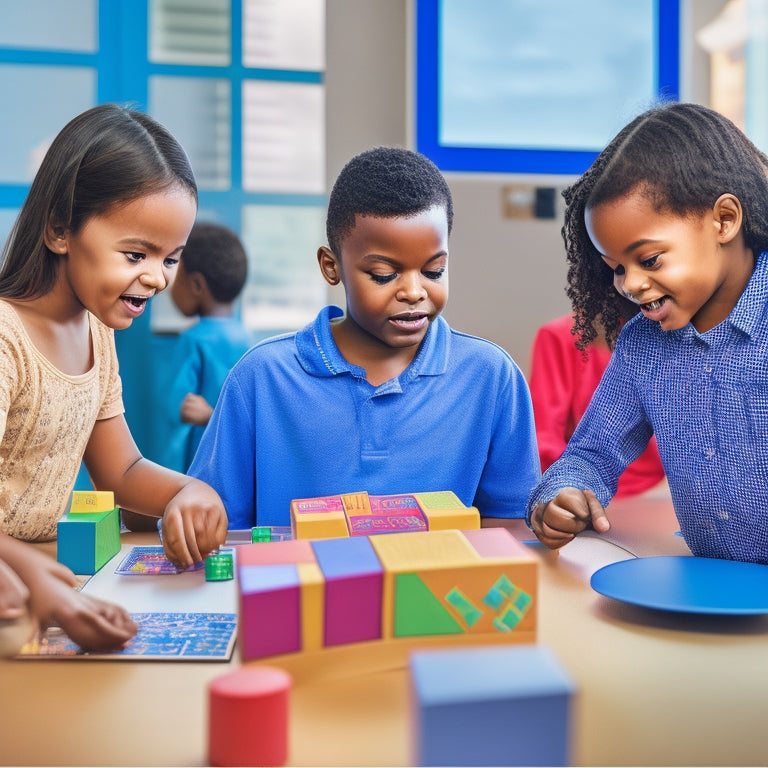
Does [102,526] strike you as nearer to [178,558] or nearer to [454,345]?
[178,558]

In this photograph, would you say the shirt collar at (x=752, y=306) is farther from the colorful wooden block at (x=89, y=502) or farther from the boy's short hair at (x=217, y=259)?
the boy's short hair at (x=217, y=259)

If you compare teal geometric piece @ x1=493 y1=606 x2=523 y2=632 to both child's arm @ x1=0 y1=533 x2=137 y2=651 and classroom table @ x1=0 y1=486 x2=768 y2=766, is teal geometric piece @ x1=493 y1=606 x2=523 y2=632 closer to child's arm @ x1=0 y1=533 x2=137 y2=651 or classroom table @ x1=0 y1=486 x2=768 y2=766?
classroom table @ x1=0 y1=486 x2=768 y2=766

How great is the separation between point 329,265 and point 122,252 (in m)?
0.35

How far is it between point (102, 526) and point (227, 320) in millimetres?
1616

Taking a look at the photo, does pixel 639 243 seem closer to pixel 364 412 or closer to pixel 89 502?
pixel 364 412

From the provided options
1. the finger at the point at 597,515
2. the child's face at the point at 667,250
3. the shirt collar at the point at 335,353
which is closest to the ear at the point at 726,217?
the child's face at the point at 667,250

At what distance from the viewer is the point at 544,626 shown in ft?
2.21

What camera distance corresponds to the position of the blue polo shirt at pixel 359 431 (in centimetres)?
116

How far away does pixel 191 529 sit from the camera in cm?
84

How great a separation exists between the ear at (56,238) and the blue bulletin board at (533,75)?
148cm

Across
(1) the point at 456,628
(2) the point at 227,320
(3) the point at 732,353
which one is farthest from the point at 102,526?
(2) the point at 227,320

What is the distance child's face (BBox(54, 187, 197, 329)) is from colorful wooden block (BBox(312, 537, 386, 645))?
481 millimetres

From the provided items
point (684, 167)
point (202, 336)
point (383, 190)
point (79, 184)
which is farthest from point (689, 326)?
point (202, 336)

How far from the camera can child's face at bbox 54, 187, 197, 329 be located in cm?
92
